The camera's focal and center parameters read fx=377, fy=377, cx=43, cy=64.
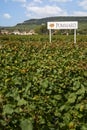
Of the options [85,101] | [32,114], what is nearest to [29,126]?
[32,114]

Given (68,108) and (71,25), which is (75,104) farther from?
(71,25)

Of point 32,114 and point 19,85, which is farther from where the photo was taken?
point 19,85

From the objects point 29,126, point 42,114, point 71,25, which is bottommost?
point 71,25

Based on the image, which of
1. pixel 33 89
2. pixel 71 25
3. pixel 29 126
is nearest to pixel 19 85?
pixel 33 89

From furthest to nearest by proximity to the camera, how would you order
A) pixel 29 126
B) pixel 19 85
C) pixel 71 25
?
pixel 71 25 < pixel 19 85 < pixel 29 126

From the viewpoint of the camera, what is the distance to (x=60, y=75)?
6664 millimetres

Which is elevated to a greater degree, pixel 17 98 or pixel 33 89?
pixel 17 98

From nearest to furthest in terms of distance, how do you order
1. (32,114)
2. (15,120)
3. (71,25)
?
(15,120)
(32,114)
(71,25)

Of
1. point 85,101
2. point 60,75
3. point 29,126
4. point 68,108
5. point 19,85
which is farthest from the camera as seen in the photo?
point 60,75

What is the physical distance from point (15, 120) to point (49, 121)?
0.31m

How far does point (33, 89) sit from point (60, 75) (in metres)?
1.67

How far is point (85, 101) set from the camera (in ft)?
12.5

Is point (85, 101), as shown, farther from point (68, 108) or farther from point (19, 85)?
point (19, 85)

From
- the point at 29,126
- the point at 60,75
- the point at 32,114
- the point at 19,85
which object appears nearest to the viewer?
the point at 29,126
